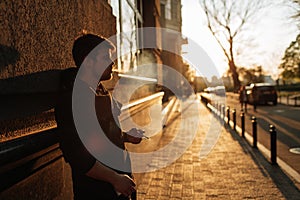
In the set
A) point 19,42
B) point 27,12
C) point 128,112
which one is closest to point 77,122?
point 19,42

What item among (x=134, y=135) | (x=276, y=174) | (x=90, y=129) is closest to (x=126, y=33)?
(x=276, y=174)

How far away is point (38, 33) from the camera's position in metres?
2.65

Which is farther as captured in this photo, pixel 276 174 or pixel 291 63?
pixel 291 63

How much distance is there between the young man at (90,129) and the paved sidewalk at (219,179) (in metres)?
2.95

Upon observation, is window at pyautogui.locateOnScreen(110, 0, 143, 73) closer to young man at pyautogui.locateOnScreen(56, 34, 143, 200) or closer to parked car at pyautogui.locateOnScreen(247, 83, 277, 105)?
young man at pyautogui.locateOnScreen(56, 34, 143, 200)

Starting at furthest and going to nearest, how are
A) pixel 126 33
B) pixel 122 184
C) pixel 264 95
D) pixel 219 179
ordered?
pixel 264 95 < pixel 126 33 < pixel 219 179 < pixel 122 184

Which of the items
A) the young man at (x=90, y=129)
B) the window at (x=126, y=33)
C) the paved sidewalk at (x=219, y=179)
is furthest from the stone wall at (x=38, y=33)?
the window at (x=126, y=33)

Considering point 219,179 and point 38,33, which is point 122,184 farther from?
point 219,179

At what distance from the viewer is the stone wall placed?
2.17 meters

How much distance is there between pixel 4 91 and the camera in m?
2.14

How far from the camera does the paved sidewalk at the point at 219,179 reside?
501 centimetres

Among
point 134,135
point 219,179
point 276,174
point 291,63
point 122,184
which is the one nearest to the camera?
point 122,184

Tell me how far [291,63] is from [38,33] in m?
64.4

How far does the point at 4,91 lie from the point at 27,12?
0.67 metres
